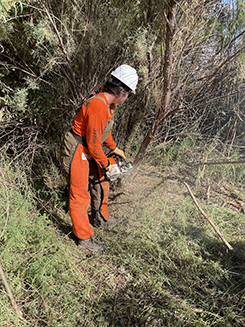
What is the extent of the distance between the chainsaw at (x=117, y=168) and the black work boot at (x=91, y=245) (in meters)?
0.76

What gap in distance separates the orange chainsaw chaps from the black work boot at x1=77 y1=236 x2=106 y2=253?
92mm

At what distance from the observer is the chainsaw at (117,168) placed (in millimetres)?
2465

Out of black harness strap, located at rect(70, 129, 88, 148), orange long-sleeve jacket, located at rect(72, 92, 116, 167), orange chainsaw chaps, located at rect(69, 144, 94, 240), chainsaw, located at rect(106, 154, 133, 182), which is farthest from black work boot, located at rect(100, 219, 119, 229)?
black harness strap, located at rect(70, 129, 88, 148)

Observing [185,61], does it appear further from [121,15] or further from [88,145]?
[88,145]

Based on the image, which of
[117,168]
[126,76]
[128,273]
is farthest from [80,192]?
[126,76]

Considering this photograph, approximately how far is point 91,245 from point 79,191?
68 centimetres

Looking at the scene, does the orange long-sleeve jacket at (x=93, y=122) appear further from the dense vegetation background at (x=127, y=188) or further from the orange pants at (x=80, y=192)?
the dense vegetation background at (x=127, y=188)

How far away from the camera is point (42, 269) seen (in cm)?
200

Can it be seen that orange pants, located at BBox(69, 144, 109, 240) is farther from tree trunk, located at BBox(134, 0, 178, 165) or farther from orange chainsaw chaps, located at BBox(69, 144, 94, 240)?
tree trunk, located at BBox(134, 0, 178, 165)

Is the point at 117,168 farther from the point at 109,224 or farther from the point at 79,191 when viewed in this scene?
the point at 109,224

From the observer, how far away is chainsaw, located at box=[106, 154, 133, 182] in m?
2.46

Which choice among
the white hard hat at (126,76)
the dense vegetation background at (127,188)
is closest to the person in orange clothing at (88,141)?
the white hard hat at (126,76)

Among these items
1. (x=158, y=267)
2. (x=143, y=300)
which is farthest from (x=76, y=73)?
(x=143, y=300)

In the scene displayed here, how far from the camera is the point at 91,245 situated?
8.21 feet
